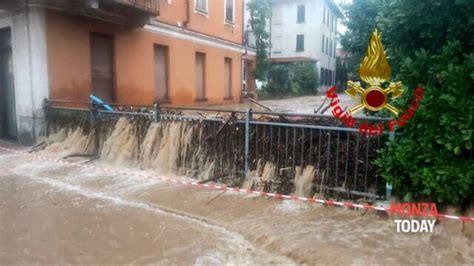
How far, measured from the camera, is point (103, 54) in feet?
37.2

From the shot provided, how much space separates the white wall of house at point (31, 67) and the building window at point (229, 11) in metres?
10.2

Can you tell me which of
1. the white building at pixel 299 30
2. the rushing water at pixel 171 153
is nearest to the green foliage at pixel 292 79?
the white building at pixel 299 30

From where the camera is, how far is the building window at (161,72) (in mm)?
13820

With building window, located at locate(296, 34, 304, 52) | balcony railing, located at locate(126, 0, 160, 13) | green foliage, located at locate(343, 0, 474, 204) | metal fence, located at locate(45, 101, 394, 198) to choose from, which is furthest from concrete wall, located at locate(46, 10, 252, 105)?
building window, located at locate(296, 34, 304, 52)

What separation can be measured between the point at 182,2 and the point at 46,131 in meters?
7.53

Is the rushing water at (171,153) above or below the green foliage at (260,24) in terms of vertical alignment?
below

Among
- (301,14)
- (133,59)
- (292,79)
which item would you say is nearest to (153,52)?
(133,59)

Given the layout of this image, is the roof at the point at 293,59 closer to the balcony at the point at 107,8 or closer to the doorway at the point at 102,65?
the balcony at the point at 107,8

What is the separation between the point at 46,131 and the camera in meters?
9.17

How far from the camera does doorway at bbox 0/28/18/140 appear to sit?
33.3 feet

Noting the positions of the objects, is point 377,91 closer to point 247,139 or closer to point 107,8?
point 247,139

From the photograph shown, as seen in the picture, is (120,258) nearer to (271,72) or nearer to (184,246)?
(184,246)

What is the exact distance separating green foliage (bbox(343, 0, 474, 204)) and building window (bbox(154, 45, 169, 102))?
10382 millimetres

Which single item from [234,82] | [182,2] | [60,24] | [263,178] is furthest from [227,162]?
[234,82]
